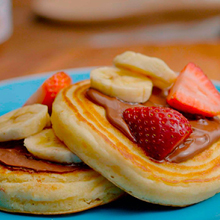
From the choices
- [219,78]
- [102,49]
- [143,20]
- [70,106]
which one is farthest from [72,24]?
[70,106]

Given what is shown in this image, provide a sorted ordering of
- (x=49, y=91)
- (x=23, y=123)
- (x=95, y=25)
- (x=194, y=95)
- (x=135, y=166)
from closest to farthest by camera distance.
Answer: (x=135, y=166) < (x=23, y=123) < (x=194, y=95) < (x=49, y=91) < (x=95, y=25)

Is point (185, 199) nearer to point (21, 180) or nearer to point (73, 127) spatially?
point (73, 127)

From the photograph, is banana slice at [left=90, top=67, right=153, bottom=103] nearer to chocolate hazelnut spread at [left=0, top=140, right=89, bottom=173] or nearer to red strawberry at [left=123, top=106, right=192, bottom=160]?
red strawberry at [left=123, top=106, right=192, bottom=160]

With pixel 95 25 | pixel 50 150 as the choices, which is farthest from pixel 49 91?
pixel 95 25

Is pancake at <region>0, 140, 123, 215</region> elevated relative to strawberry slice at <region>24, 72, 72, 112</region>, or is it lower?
lower

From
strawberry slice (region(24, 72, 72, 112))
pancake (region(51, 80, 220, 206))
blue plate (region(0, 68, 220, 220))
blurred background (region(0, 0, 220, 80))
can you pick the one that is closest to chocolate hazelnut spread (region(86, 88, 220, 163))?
pancake (region(51, 80, 220, 206))

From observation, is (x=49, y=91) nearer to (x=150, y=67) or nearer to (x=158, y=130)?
(x=150, y=67)
